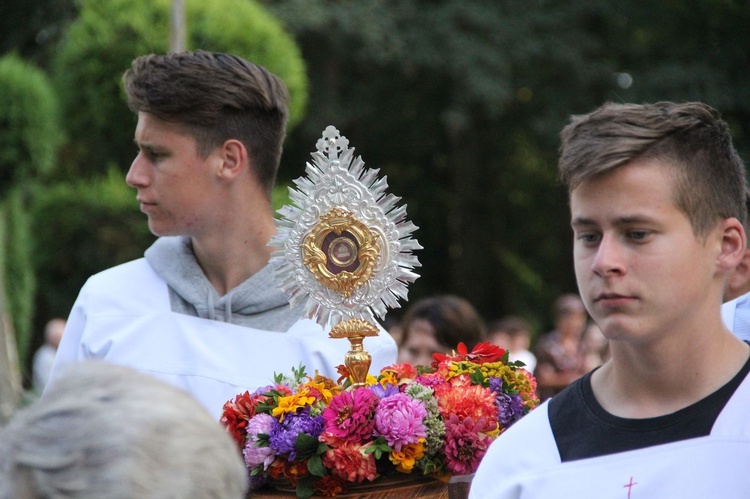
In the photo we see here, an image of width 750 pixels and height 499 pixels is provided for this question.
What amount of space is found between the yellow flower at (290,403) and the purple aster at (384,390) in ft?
0.54

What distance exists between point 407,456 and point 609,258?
835 mm

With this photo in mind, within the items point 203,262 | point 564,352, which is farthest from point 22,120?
point 203,262

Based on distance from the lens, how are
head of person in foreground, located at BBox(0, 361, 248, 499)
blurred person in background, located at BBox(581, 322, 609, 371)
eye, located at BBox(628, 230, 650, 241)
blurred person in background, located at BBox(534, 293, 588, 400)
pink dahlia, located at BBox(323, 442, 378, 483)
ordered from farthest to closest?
blurred person in background, located at BBox(581, 322, 609, 371), blurred person in background, located at BBox(534, 293, 588, 400), pink dahlia, located at BBox(323, 442, 378, 483), eye, located at BBox(628, 230, 650, 241), head of person in foreground, located at BBox(0, 361, 248, 499)

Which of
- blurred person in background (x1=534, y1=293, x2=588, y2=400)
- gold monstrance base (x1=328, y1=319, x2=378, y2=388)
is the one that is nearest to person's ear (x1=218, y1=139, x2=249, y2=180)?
gold monstrance base (x1=328, y1=319, x2=378, y2=388)

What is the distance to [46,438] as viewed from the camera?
4.39 feet

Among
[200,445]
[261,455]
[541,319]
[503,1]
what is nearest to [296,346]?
[261,455]

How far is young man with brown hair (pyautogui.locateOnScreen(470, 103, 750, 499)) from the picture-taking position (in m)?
2.12

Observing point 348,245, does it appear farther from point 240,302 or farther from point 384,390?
point 240,302

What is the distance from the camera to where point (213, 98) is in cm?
349

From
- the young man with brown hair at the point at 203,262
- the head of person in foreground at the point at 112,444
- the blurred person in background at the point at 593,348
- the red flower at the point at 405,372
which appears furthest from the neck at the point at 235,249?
the blurred person in background at the point at 593,348

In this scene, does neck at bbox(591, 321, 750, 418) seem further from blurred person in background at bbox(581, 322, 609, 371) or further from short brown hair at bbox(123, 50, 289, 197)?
blurred person in background at bbox(581, 322, 609, 371)

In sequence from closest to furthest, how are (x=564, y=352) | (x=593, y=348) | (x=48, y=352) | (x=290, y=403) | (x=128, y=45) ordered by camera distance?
1. (x=290, y=403)
2. (x=564, y=352)
3. (x=128, y=45)
4. (x=593, y=348)
5. (x=48, y=352)

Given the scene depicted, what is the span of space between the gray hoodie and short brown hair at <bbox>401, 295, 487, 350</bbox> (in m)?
Answer: 1.96

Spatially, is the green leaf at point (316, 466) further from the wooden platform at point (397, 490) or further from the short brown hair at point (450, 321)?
the short brown hair at point (450, 321)
